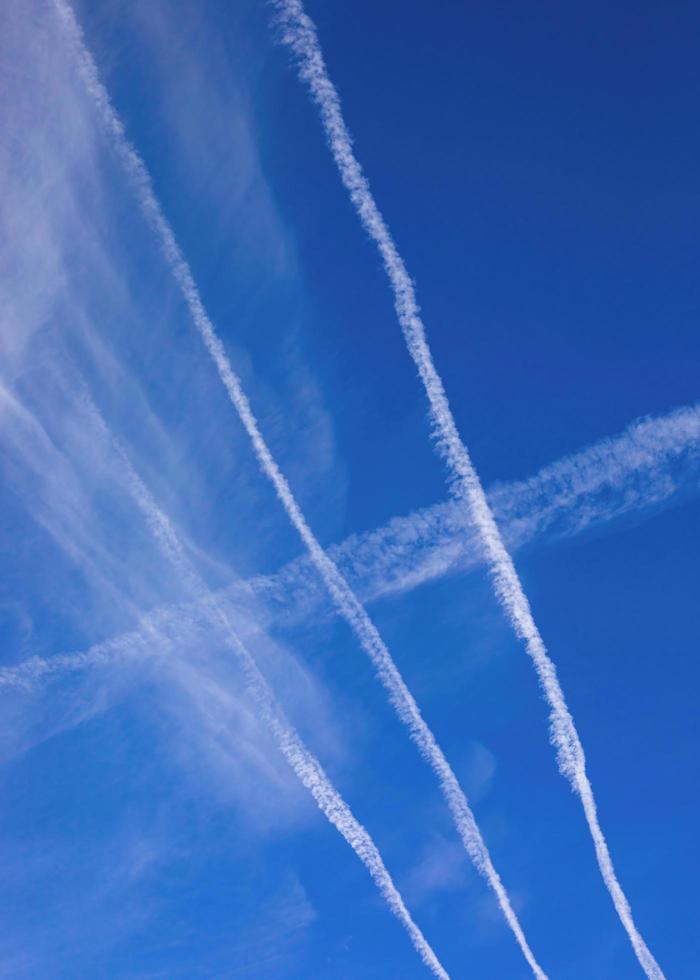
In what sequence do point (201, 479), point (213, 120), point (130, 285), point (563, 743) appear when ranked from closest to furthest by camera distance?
1. point (213, 120)
2. point (130, 285)
3. point (201, 479)
4. point (563, 743)

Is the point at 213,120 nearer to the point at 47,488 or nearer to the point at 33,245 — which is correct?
the point at 33,245

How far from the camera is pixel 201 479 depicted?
6.93 m

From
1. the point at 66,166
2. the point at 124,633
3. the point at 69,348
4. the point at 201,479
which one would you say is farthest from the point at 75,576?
the point at 66,166

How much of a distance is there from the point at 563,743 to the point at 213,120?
726 cm

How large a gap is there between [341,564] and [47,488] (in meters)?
3.16

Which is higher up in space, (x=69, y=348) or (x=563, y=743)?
(x=69, y=348)

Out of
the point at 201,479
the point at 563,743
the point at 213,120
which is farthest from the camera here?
the point at 563,743

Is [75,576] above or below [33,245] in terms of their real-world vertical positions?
below

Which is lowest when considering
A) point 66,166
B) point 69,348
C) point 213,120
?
point 69,348

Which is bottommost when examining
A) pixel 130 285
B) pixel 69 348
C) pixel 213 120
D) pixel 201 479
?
pixel 201 479

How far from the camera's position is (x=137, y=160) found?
6090 millimetres

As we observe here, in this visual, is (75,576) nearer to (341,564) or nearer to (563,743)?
(341,564)

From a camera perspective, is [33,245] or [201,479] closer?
[33,245]

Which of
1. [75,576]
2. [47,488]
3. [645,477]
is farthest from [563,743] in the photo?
[47,488]
